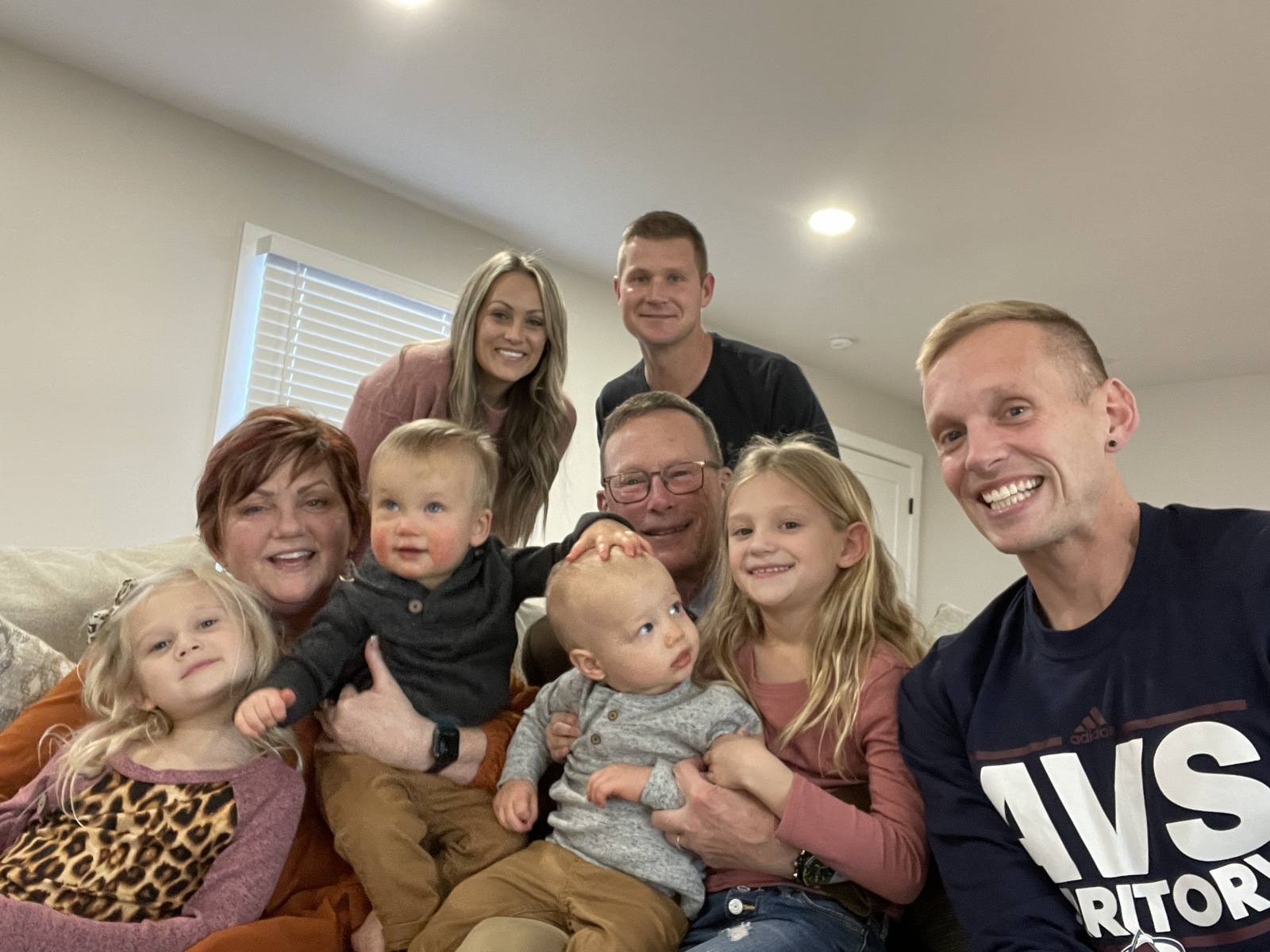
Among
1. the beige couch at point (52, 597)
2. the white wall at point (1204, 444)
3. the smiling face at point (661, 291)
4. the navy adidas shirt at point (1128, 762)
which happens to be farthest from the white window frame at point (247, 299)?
the white wall at point (1204, 444)

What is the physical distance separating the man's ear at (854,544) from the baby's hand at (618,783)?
0.46m

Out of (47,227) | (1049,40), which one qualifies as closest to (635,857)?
(1049,40)

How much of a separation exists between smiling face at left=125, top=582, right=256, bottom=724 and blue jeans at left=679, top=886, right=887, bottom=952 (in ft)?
2.55

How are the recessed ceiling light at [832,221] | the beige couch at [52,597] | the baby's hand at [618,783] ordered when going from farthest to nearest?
1. the recessed ceiling light at [832,221]
2. the beige couch at [52,597]
3. the baby's hand at [618,783]

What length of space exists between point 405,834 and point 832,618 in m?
0.72

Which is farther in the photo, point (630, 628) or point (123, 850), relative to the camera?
point (630, 628)

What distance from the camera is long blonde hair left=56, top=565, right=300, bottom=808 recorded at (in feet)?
4.63

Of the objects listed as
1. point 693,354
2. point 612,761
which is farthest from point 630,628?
point 693,354

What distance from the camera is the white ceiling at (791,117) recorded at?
2.83m

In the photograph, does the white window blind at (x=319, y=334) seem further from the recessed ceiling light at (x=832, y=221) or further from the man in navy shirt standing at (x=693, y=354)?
the recessed ceiling light at (x=832, y=221)

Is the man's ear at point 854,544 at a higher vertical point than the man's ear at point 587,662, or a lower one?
higher

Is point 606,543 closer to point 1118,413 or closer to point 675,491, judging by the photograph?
point 675,491

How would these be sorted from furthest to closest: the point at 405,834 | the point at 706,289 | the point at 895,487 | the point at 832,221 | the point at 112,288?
the point at 895,487 → the point at 832,221 → the point at 112,288 → the point at 706,289 → the point at 405,834

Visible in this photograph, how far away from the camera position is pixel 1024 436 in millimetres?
1180
